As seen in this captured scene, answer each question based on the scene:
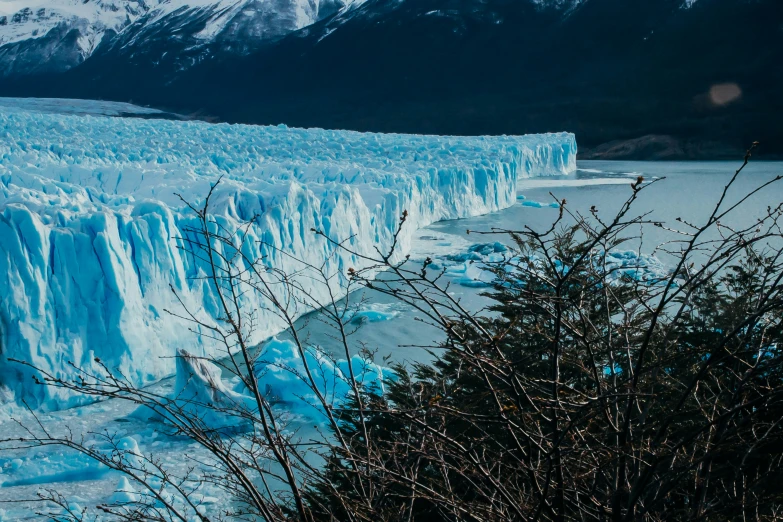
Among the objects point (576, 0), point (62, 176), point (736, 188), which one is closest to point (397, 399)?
point (62, 176)

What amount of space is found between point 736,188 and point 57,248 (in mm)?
17143

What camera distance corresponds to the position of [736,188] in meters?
18.2

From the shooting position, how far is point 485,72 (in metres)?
44.3

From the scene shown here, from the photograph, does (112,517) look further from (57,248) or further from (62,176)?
(62,176)

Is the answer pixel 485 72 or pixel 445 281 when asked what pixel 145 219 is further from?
pixel 485 72

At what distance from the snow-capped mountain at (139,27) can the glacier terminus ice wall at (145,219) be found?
146ft

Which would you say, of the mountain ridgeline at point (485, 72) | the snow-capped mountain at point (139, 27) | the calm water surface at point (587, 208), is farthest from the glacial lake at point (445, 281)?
the snow-capped mountain at point (139, 27)

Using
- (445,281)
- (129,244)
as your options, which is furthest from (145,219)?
(445,281)

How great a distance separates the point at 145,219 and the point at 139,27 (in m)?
64.2

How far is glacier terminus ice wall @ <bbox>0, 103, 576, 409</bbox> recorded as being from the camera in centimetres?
595

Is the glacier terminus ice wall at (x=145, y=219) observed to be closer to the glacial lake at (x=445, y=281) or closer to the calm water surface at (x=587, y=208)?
the glacial lake at (x=445, y=281)

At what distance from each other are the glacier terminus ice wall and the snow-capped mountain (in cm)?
4452

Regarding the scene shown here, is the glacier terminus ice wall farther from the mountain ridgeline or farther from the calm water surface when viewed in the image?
the mountain ridgeline

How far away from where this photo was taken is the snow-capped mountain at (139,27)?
58188 mm
